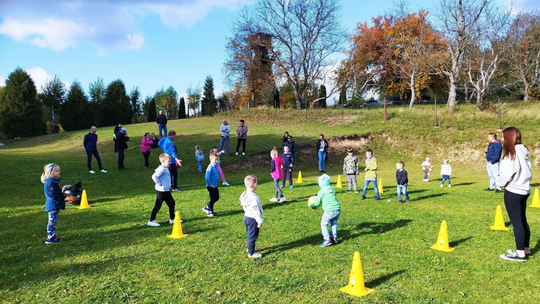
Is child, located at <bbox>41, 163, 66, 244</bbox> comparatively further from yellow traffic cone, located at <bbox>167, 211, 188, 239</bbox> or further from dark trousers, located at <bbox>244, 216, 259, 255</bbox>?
dark trousers, located at <bbox>244, 216, 259, 255</bbox>

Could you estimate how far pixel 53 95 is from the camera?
54.6 meters

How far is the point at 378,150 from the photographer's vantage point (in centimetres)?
2588

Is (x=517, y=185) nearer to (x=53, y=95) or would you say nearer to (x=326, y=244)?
(x=326, y=244)

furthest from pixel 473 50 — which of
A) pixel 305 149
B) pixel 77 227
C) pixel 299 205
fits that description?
pixel 77 227

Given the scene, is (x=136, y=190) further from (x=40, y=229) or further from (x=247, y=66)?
(x=247, y=66)

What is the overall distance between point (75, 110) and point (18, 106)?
23.5ft

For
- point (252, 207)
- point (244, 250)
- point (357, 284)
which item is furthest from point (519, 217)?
point (244, 250)

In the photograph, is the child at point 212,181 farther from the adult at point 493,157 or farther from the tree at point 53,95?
the tree at point 53,95

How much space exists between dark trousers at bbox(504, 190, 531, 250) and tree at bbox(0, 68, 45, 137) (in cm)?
5342

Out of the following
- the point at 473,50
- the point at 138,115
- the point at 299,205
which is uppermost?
the point at 473,50

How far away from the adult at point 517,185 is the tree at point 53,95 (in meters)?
61.7

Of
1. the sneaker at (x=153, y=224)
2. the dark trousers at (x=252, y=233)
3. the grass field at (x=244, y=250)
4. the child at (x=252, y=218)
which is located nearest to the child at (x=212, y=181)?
the grass field at (x=244, y=250)

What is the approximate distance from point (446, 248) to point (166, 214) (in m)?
7.29

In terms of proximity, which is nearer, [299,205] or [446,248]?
[446,248]
